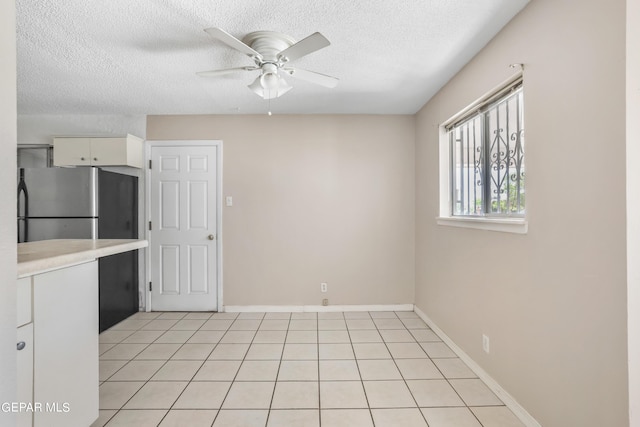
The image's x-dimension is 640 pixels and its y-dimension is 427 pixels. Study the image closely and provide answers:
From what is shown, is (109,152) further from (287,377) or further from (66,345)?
(287,377)

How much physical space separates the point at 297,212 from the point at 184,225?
135 cm

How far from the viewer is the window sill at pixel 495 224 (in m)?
1.70

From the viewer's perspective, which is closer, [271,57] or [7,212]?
[7,212]

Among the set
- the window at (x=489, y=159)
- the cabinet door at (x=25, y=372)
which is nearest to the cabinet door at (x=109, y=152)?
the cabinet door at (x=25, y=372)

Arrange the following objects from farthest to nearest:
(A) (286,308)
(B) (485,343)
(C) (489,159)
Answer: (A) (286,308), (C) (489,159), (B) (485,343)

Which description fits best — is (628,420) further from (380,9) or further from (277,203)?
(277,203)

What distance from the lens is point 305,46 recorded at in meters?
1.70

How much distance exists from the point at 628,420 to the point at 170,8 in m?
2.82

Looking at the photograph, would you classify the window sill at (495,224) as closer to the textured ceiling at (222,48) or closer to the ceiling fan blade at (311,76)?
the textured ceiling at (222,48)

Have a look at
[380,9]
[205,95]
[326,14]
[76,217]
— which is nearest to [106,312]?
[76,217]

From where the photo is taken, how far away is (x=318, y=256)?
3.61 meters

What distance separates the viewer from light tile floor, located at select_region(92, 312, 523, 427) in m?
1.76

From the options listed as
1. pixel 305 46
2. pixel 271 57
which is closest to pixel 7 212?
pixel 305 46

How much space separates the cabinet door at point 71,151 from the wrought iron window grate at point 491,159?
12.5 ft
